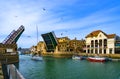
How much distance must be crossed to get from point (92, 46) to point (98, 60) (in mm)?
26934

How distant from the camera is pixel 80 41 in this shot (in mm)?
89312

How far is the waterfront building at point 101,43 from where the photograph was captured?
6988 cm

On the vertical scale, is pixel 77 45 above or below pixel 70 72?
above

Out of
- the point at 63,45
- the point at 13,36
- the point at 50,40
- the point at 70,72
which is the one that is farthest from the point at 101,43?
the point at 70,72

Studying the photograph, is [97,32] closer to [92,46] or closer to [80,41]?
[92,46]

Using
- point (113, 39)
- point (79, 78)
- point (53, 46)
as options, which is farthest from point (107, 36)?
point (79, 78)

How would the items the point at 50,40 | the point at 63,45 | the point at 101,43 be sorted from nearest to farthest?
the point at 101,43 → the point at 50,40 → the point at 63,45

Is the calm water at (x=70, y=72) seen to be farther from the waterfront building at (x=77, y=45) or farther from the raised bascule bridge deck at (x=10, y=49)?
the waterfront building at (x=77, y=45)

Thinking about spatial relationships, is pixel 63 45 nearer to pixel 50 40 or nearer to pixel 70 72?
pixel 50 40

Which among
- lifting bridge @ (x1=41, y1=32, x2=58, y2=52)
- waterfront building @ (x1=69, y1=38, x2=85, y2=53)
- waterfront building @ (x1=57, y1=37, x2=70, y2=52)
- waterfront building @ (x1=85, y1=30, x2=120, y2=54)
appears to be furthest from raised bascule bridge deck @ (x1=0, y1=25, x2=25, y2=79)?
waterfront building @ (x1=57, y1=37, x2=70, y2=52)

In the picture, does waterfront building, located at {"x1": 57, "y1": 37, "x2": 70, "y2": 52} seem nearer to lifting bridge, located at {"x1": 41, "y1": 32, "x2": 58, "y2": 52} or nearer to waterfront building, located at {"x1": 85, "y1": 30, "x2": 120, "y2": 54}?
lifting bridge, located at {"x1": 41, "y1": 32, "x2": 58, "y2": 52}

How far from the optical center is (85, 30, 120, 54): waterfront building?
Answer: 6988 cm

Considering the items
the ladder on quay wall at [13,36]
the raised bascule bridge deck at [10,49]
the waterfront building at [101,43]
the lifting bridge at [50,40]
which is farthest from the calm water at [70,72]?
the lifting bridge at [50,40]

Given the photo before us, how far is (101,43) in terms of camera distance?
246 ft
